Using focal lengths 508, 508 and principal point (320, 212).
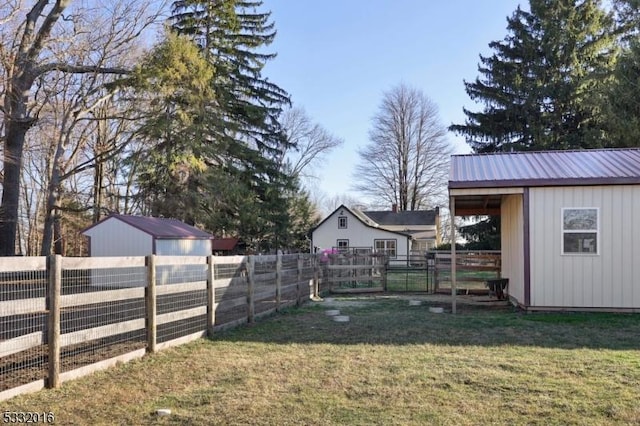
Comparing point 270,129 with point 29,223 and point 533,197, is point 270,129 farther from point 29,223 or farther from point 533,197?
point 533,197

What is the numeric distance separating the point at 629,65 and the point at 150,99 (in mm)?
18980

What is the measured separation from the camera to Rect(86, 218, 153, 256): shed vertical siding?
1502cm

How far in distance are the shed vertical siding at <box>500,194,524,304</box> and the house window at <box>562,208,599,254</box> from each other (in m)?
0.86

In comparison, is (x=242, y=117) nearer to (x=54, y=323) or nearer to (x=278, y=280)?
A: (x=278, y=280)

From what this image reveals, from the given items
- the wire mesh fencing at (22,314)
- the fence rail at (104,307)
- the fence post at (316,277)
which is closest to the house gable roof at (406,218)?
the fence post at (316,277)

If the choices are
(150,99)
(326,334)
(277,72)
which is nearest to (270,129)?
(277,72)

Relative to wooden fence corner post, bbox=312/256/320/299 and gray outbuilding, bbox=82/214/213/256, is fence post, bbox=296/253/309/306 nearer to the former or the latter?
wooden fence corner post, bbox=312/256/320/299

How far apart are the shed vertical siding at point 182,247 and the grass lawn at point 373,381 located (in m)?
8.12

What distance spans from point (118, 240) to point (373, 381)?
12.4m

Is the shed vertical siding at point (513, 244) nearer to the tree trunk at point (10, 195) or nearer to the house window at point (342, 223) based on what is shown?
the tree trunk at point (10, 195)

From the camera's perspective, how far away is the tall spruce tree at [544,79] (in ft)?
85.1

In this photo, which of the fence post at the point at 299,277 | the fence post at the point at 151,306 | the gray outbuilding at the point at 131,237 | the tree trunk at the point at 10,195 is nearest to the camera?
the fence post at the point at 151,306

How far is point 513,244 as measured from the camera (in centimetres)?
1197

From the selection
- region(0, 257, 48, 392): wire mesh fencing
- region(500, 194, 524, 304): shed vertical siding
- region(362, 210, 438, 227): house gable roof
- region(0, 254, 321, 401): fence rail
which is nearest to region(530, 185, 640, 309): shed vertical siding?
region(500, 194, 524, 304): shed vertical siding
